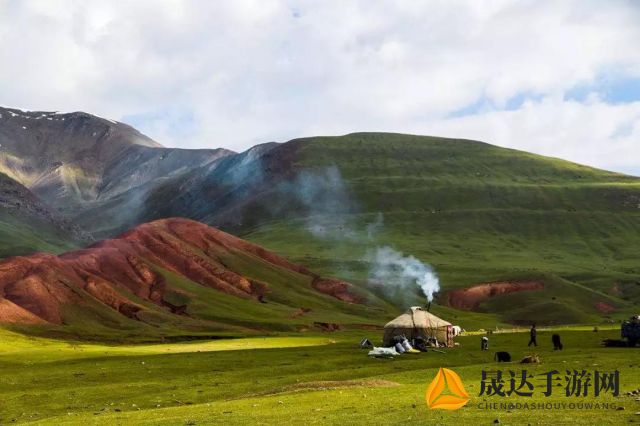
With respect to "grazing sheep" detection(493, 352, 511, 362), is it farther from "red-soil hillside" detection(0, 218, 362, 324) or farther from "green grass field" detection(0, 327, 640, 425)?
"red-soil hillside" detection(0, 218, 362, 324)

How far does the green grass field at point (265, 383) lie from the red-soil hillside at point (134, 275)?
27.0 m

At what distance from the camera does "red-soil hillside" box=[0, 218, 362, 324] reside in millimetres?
121938

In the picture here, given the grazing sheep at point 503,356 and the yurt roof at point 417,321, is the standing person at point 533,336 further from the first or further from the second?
the grazing sheep at point 503,356

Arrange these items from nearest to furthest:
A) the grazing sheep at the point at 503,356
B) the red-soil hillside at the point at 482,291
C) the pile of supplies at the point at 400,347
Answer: the grazing sheep at the point at 503,356 < the pile of supplies at the point at 400,347 < the red-soil hillside at the point at 482,291

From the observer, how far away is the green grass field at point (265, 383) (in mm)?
36353

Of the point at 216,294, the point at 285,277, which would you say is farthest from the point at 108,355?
the point at 285,277

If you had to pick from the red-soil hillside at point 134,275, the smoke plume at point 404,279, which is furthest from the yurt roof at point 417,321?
the smoke plume at point 404,279

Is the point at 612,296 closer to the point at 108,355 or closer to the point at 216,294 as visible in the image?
the point at 216,294

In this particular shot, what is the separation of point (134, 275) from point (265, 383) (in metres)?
95.4

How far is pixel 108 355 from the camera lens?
81.8m

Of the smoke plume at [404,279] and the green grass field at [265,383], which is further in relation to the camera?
the smoke plume at [404,279]

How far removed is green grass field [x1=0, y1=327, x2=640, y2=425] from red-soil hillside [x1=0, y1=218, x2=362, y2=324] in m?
27.0

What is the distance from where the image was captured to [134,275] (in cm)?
14650

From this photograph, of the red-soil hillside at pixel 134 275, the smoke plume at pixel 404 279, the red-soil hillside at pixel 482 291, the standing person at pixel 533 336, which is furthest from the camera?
the smoke plume at pixel 404 279
